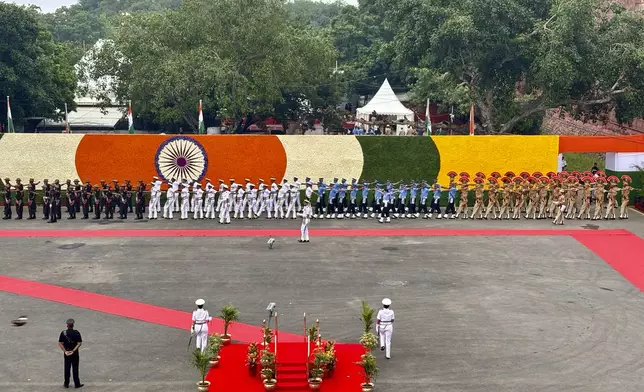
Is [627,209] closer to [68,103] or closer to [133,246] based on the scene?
[133,246]

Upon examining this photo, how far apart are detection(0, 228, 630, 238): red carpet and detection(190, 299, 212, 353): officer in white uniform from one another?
11445 millimetres

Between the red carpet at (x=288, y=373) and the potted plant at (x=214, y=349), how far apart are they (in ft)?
0.46

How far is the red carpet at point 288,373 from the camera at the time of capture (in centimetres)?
1481

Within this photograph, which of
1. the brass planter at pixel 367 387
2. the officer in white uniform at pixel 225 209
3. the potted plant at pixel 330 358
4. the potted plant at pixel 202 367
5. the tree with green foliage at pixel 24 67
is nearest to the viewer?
the potted plant at pixel 202 367

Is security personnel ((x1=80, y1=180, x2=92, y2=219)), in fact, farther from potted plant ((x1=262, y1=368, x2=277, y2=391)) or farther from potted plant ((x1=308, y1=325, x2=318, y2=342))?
potted plant ((x1=262, y1=368, x2=277, y2=391))

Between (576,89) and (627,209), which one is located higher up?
(576,89)

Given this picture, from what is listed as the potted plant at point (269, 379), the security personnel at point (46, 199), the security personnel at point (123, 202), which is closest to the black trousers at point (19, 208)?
the security personnel at point (46, 199)

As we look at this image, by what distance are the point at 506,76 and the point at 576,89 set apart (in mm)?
4027

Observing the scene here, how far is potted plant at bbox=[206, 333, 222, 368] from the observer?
50.5 feet

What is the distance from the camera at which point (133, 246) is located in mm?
25984

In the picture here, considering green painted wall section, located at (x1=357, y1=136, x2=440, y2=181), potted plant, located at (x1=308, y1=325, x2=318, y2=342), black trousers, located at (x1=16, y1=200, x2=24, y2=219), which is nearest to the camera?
potted plant, located at (x1=308, y1=325, x2=318, y2=342)

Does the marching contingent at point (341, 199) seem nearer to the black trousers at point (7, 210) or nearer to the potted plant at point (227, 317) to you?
the black trousers at point (7, 210)

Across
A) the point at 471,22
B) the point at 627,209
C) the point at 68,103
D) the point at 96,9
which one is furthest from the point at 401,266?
the point at 96,9

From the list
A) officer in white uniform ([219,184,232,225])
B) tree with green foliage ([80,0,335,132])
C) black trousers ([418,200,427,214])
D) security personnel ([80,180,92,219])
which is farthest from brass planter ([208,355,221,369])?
tree with green foliage ([80,0,335,132])
